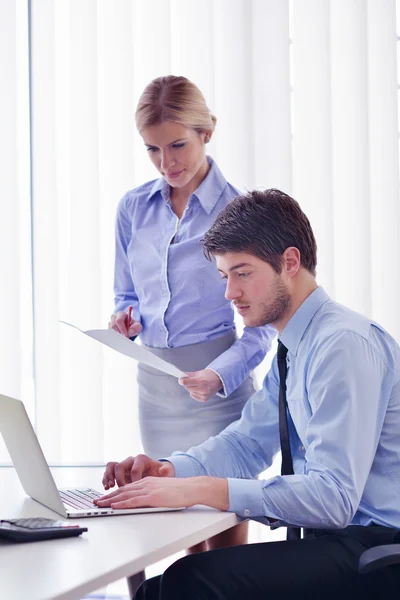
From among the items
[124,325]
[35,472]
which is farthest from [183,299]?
[35,472]

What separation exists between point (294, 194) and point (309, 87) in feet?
1.30

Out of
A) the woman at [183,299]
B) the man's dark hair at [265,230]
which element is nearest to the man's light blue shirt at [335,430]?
the man's dark hair at [265,230]

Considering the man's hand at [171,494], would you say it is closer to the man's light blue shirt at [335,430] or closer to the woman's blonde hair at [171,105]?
the man's light blue shirt at [335,430]

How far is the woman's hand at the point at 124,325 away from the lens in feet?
7.21

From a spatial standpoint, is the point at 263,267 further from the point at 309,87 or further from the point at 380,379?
the point at 309,87

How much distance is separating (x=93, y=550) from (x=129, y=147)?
218 centimetres

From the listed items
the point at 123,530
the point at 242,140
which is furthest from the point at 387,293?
the point at 123,530

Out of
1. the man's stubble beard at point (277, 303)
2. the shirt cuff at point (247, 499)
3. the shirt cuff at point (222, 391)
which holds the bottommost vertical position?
the shirt cuff at point (247, 499)

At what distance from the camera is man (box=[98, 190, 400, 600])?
4.37 feet

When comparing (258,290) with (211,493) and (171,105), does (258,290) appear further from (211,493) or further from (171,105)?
(171,105)

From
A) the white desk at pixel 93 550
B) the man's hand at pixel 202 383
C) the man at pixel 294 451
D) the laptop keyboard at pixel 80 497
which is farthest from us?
the man's hand at pixel 202 383

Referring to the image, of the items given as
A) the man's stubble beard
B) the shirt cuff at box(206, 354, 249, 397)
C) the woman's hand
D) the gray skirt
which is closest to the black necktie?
the man's stubble beard

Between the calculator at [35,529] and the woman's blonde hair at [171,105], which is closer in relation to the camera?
the calculator at [35,529]

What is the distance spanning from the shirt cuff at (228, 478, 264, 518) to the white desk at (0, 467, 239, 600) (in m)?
0.02
